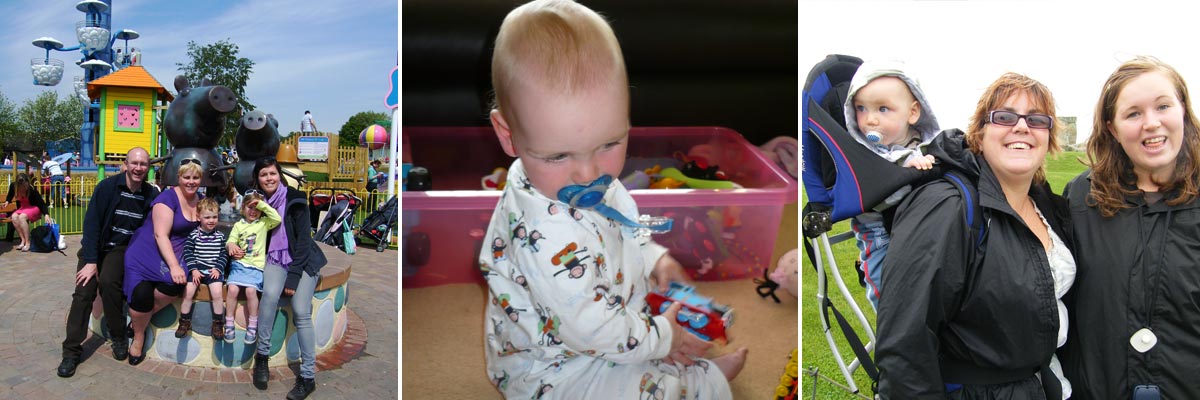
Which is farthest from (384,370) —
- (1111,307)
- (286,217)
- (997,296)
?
(1111,307)

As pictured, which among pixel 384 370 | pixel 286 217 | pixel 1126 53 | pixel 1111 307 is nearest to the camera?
pixel 1111 307

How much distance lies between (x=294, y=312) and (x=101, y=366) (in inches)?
30.8

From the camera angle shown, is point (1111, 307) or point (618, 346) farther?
point (1111, 307)

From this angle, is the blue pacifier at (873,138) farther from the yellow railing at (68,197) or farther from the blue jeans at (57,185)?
the blue jeans at (57,185)

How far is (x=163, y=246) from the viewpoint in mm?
2664

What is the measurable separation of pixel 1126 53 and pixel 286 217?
3103 millimetres

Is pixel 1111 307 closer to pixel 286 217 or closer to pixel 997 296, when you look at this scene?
pixel 997 296

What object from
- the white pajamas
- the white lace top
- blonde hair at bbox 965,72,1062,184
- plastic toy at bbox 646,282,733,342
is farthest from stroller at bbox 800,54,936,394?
the white pajamas

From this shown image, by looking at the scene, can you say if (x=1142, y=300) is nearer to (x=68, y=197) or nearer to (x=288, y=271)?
(x=288, y=271)

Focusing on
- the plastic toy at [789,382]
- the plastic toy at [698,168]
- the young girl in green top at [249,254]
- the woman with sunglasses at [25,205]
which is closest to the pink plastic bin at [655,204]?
the plastic toy at [698,168]

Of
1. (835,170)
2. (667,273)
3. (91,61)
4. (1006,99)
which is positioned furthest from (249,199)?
(1006,99)

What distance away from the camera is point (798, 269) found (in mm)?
2082

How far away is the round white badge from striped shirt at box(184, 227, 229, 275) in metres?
3.25

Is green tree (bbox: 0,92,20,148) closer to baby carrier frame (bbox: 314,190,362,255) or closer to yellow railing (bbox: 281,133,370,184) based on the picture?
yellow railing (bbox: 281,133,370,184)
